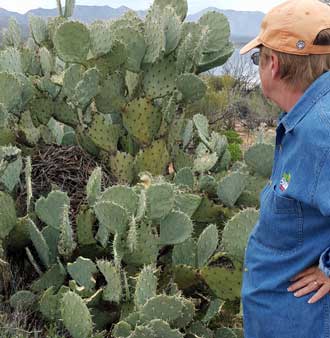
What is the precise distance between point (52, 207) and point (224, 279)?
903 millimetres

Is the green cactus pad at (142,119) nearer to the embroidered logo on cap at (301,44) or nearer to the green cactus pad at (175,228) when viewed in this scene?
the green cactus pad at (175,228)

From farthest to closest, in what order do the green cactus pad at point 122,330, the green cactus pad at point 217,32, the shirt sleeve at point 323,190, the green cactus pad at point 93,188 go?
the green cactus pad at point 217,32 → the green cactus pad at point 93,188 → the green cactus pad at point 122,330 → the shirt sleeve at point 323,190

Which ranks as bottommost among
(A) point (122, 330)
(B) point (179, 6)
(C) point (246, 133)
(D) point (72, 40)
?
(C) point (246, 133)

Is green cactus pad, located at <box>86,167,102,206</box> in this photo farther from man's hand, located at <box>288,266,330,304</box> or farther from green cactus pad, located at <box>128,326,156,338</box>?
man's hand, located at <box>288,266,330,304</box>

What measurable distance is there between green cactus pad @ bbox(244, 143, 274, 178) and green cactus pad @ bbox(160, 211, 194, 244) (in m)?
0.80

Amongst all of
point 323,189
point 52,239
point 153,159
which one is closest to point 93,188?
point 52,239

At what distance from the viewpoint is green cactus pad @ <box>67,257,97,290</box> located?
2.88 meters

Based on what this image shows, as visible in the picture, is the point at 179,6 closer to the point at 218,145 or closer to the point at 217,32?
the point at 217,32

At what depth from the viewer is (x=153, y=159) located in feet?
12.5

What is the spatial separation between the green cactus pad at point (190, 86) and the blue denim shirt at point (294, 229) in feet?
6.87

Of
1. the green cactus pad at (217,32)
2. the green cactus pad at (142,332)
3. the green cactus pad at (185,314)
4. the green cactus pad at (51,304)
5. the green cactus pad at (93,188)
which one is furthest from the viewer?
the green cactus pad at (217,32)

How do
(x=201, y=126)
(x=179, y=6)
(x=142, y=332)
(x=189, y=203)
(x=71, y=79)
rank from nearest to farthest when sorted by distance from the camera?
(x=142, y=332), (x=189, y=203), (x=71, y=79), (x=201, y=126), (x=179, y=6)

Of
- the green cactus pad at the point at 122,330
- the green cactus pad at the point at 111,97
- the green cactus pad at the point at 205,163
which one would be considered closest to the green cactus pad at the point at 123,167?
the green cactus pad at the point at 111,97

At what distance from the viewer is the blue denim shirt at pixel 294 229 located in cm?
149
